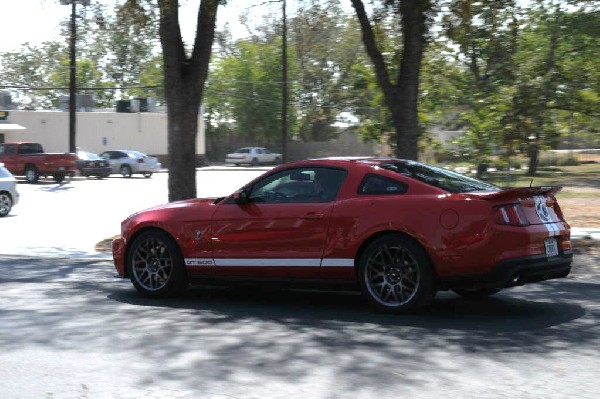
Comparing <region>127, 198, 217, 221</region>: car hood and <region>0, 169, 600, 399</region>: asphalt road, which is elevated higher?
<region>127, 198, 217, 221</region>: car hood

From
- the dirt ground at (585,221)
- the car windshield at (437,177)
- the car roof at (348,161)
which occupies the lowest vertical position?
the dirt ground at (585,221)

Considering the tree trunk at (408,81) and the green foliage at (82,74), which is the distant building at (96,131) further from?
the tree trunk at (408,81)

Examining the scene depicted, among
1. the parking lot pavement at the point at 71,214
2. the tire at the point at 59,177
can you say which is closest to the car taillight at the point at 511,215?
the parking lot pavement at the point at 71,214

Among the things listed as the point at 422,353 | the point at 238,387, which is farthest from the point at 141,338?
the point at 422,353

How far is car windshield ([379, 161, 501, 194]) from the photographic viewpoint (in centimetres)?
879

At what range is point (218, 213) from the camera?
955 centimetres

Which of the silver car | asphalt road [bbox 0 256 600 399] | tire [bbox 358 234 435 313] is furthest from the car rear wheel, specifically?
tire [bbox 358 234 435 313]

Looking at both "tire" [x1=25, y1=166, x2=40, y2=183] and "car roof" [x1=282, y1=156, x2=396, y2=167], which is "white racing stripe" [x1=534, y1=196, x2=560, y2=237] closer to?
"car roof" [x1=282, y1=156, x2=396, y2=167]

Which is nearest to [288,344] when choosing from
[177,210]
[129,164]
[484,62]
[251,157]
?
[177,210]

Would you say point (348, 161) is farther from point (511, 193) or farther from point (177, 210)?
point (177, 210)

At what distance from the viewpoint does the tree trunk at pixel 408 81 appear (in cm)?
1439

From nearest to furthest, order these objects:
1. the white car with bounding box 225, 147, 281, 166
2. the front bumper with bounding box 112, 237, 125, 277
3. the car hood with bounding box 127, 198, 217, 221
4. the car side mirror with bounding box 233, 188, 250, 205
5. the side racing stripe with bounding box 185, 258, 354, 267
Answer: the side racing stripe with bounding box 185, 258, 354, 267, the car side mirror with bounding box 233, 188, 250, 205, the car hood with bounding box 127, 198, 217, 221, the front bumper with bounding box 112, 237, 125, 277, the white car with bounding box 225, 147, 281, 166

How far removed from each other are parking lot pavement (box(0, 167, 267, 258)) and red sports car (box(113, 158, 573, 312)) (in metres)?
5.79

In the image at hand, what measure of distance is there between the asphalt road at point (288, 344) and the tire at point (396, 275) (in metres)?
0.19
